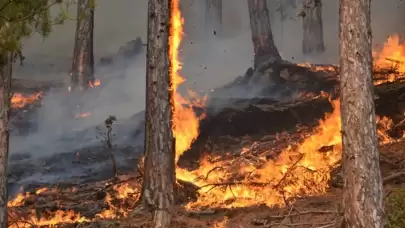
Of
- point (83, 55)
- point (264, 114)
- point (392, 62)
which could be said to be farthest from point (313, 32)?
point (83, 55)

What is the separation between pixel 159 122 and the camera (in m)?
8.04

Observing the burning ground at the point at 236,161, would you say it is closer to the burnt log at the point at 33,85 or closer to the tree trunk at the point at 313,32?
the tree trunk at the point at 313,32

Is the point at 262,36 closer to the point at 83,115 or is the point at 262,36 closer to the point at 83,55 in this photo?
the point at 83,55

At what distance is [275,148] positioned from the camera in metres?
10.6

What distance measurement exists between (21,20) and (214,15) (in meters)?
24.7

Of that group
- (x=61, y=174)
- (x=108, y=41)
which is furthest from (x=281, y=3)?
(x=61, y=174)

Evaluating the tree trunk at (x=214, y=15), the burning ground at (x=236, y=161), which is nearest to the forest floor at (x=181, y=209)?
the burning ground at (x=236, y=161)

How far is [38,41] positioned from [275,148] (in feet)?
61.8

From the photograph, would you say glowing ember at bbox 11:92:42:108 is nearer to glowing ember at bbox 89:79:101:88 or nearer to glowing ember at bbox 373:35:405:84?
glowing ember at bbox 89:79:101:88

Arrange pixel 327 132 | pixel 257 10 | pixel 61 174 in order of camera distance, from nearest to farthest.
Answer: pixel 327 132, pixel 61 174, pixel 257 10

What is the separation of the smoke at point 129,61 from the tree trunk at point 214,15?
50 centimetres

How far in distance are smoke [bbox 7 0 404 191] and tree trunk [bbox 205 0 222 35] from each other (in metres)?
0.50

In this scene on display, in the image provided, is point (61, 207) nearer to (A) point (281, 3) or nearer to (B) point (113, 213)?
(B) point (113, 213)

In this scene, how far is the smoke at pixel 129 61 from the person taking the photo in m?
17.1
